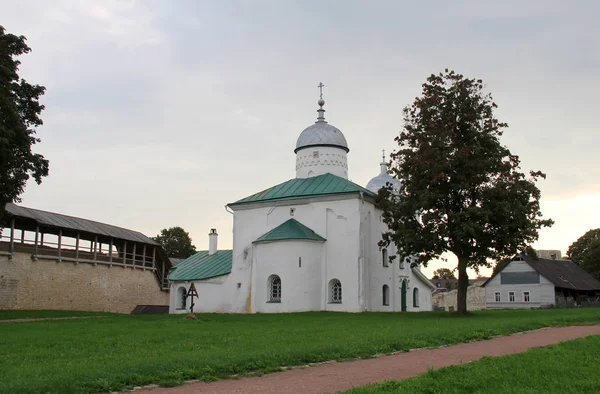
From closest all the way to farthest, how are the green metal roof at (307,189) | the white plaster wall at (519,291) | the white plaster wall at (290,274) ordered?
the white plaster wall at (290,274)
the green metal roof at (307,189)
the white plaster wall at (519,291)

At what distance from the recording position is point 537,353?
10273 mm

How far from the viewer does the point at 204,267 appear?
131ft

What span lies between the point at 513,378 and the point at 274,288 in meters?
25.9

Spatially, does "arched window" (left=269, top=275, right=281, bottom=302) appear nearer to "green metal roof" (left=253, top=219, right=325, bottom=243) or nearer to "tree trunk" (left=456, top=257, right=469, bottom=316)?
"green metal roof" (left=253, top=219, right=325, bottom=243)

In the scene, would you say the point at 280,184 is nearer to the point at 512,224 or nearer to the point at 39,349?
the point at 512,224

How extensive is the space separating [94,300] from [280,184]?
16.1 m

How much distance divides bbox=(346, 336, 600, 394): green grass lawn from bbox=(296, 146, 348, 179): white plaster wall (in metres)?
28.7

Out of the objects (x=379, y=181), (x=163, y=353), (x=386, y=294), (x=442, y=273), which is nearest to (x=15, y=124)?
(x=163, y=353)

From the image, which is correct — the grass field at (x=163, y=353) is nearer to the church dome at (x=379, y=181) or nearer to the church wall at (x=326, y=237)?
the church wall at (x=326, y=237)

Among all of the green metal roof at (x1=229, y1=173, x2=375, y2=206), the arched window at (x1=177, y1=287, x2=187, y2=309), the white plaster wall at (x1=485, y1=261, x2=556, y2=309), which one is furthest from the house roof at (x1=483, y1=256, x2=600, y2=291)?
the arched window at (x1=177, y1=287, x2=187, y2=309)

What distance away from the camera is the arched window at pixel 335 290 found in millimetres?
33000

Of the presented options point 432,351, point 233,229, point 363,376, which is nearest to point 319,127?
point 233,229

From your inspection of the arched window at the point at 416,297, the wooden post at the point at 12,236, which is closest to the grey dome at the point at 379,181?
the arched window at the point at 416,297

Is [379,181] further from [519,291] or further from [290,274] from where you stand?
[519,291]
